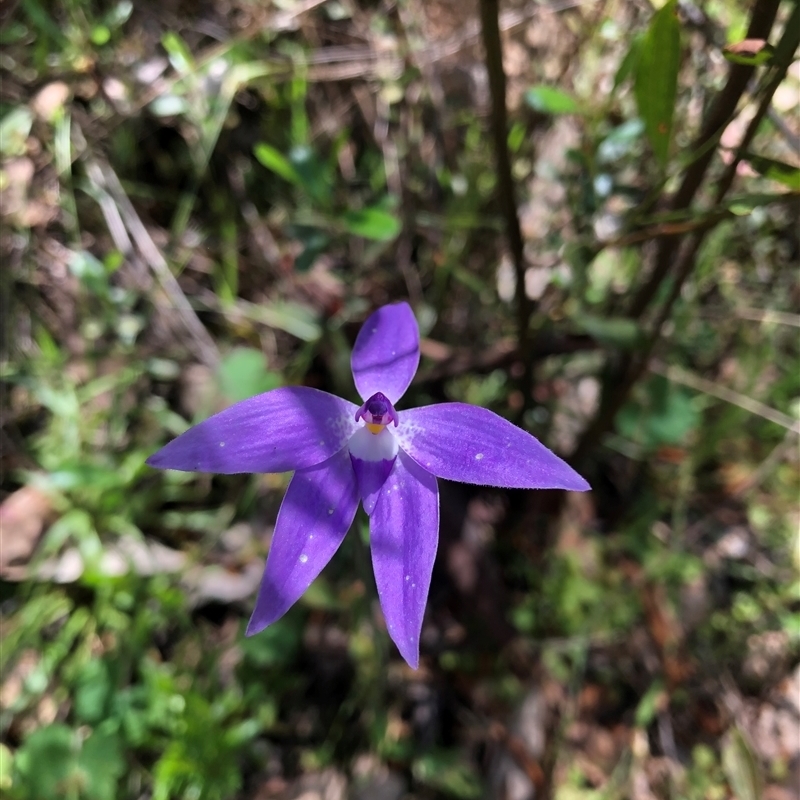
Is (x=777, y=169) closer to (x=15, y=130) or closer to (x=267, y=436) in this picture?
(x=267, y=436)

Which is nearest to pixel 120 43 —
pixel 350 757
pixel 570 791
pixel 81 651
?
pixel 81 651

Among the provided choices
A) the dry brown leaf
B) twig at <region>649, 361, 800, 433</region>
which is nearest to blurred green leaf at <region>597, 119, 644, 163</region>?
twig at <region>649, 361, 800, 433</region>

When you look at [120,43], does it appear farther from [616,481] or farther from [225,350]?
[616,481]

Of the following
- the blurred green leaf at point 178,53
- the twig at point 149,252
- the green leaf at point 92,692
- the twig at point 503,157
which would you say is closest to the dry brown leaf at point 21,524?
the green leaf at point 92,692

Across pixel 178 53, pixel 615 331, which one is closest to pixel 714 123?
pixel 615 331

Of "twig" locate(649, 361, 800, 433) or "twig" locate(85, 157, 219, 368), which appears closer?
"twig" locate(649, 361, 800, 433)

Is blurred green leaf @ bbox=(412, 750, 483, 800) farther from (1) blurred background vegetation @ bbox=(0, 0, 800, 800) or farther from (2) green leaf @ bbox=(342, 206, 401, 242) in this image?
(2) green leaf @ bbox=(342, 206, 401, 242)

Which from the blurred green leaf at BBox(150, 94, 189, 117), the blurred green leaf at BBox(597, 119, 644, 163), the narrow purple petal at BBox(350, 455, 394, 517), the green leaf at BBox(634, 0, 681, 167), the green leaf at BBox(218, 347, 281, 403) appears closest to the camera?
the narrow purple petal at BBox(350, 455, 394, 517)
